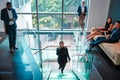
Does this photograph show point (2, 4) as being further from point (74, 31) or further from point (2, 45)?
point (74, 31)

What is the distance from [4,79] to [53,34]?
4.81 m

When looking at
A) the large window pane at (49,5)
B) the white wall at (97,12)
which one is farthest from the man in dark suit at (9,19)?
the white wall at (97,12)

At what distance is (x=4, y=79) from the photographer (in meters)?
4.37

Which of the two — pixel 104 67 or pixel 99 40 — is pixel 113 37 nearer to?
pixel 99 40

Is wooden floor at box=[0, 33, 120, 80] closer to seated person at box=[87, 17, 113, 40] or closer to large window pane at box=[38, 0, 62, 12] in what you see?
seated person at box=[87, 17, 113, 40]

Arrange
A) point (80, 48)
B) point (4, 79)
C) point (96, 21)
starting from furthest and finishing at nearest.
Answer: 1. point (96, 21)
2. point (80, 48)
3. point (4, 79)

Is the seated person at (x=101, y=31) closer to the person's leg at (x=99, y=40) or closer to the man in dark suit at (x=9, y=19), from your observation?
the person's leg at (x=99, y=40)

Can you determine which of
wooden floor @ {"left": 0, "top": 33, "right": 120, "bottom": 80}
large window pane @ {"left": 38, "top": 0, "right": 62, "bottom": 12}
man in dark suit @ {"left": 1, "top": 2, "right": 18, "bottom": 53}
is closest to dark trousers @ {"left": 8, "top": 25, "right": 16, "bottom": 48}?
man in dark suit @ {"left": 1, "top": 2, "right": 18, "bottom": 53}

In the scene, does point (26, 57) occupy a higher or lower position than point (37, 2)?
lower

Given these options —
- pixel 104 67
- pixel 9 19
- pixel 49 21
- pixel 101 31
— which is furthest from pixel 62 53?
pixel 49 21

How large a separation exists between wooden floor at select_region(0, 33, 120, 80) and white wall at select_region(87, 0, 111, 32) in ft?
10.7

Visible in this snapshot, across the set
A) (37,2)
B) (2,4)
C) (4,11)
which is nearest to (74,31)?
(37,2)

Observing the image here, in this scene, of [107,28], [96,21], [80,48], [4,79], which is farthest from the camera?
[96,21]

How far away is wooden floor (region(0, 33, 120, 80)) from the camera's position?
4.41m
